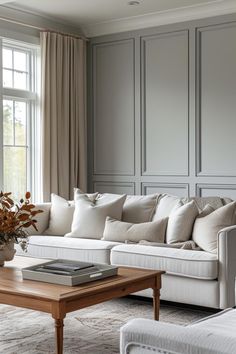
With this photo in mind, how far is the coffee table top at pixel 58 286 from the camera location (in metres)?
3.07

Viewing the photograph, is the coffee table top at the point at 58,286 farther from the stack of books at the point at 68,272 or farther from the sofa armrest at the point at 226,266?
the sofa armrest at the point at 226,266

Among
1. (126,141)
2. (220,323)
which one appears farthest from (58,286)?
(126,141)

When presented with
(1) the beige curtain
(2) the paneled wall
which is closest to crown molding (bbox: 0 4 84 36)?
(1) the beige curtain

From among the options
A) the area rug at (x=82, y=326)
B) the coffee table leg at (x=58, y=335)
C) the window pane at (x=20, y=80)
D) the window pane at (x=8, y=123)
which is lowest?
the area rug at (x=82, y=326)

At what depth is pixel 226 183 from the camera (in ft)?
20.4

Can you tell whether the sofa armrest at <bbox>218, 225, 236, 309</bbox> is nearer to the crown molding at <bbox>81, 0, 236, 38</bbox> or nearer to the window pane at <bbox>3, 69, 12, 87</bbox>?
the crown molding at <bbox>81, 0, 236, 38</bbox>

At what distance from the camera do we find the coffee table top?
307 centimetres

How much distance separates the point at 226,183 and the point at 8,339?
10.6ft

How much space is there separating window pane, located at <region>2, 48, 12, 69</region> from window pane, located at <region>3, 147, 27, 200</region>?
2.97 ft

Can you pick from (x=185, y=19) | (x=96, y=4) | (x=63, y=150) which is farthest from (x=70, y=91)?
(x=185, y=19)

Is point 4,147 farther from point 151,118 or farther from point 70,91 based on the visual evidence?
point 151,118

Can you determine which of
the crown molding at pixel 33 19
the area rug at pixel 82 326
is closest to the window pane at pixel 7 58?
the crown molding at pixel 33 19

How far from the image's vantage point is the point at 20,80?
6633 mm

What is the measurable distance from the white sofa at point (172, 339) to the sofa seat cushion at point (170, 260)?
2.58 m
